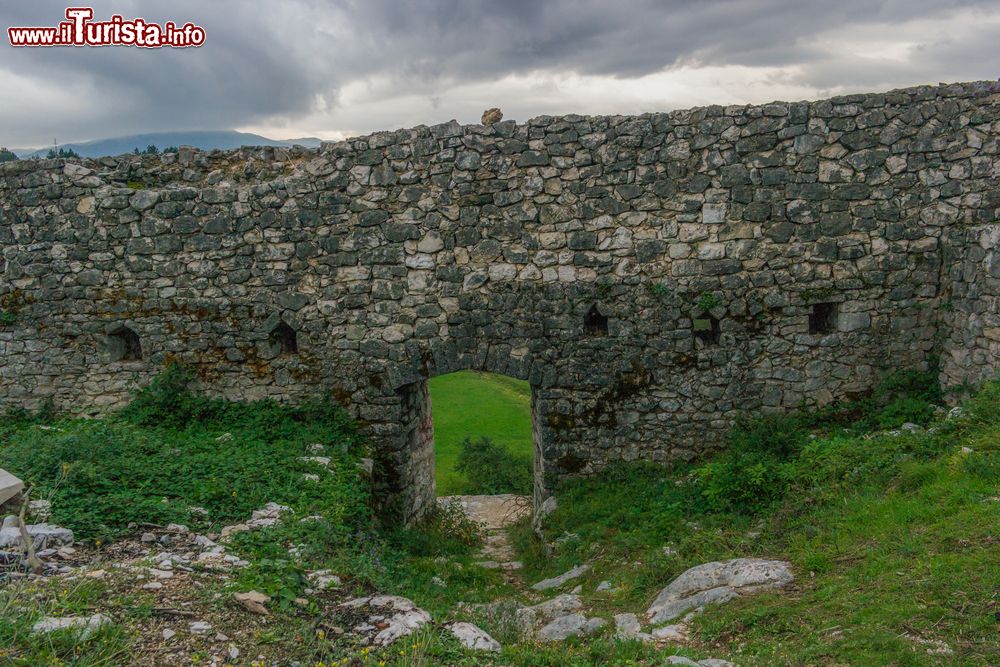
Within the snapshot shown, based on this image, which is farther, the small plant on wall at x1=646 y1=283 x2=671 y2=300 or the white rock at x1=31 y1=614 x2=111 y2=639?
the small plant on wall at x1=646 y1=283 x2=671 y2=300

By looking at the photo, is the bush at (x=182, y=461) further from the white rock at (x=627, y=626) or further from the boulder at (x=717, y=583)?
the boulder at (x=717, y=583)

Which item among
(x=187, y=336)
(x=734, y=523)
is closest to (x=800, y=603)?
Result: (x=734, y=523)

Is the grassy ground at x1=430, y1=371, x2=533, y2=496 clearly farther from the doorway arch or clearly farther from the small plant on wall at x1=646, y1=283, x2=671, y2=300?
the small plant on wall at x1=646, y1=283, x2=671, y2=300

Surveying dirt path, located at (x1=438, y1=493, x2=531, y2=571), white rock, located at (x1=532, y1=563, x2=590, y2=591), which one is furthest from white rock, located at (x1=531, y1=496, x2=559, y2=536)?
white rock, located at (x1=532, y1=563, x2=590, y2=591)

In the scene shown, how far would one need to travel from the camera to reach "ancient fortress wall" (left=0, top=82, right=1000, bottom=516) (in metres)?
7.38

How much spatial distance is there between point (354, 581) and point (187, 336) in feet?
16.1

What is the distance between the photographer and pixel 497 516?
1021cm

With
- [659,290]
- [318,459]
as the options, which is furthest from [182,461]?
[659,290]

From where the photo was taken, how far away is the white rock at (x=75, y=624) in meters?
3.36

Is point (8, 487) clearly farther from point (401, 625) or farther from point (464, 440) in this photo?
point (464, 440)

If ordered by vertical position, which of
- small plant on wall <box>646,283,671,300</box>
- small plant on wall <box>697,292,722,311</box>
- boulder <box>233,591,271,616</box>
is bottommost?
boulder <box>233,591,271,616</box>

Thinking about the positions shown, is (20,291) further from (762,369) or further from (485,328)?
(762,369)

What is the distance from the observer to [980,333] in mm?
6957

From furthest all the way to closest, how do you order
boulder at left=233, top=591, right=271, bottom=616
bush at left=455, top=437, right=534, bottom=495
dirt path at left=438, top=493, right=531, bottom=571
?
1. bush at left=455, top=437, right=534, bottom=495
2. dirt path at left=438, top=493, right=531, bottom=571
3. boulder at left=233, top=591, right=271, bottom=616
